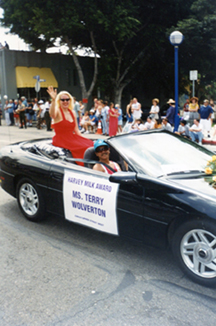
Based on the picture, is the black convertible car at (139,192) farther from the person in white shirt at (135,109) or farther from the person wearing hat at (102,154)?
the person in white shirt at (135,109)

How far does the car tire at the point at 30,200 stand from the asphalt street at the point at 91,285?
329 mm

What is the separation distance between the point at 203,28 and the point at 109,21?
694cm

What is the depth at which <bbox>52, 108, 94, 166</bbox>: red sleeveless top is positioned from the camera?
5.18 m

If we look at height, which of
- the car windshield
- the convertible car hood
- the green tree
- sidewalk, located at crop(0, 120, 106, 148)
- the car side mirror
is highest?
the green tree

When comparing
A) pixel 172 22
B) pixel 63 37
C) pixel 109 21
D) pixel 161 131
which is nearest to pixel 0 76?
pixel 63 37

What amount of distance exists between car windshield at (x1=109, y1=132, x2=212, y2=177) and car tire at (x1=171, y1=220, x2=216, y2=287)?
737 mm

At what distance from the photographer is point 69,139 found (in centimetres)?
539

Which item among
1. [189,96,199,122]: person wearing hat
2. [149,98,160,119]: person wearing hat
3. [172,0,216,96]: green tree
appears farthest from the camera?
[172,0,216,96]: green tree

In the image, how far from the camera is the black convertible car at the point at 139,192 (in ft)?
10.3

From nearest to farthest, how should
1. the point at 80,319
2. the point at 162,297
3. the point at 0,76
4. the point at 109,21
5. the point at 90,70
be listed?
1. the point at 80,319
2. the point at 162,297
3. the point at 109,21
4. the point at 0,76
5. the point at 90,70

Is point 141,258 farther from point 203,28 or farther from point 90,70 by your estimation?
point 90,70

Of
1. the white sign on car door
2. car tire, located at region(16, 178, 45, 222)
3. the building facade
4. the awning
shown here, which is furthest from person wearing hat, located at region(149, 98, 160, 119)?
the awning

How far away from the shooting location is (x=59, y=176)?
4.25m

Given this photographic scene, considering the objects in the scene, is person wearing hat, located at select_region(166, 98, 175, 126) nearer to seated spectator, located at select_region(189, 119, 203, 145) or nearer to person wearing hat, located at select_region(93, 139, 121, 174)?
seated spectator, located at select_region(189, 119, 203, 145)
